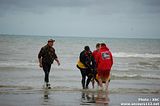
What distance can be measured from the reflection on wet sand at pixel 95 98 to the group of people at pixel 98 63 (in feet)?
1.78

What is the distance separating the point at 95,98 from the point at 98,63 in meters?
2.04

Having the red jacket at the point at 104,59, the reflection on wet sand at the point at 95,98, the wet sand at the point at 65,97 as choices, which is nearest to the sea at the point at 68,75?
the wet sand at the point at 65,97

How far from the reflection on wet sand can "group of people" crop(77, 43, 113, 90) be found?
0.54 metres

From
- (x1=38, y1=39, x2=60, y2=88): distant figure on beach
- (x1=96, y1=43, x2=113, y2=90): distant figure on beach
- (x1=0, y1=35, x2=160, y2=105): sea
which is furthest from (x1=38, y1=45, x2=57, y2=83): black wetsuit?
(x1=96, y1=43, x2=113, y2=90): distant figure on beach

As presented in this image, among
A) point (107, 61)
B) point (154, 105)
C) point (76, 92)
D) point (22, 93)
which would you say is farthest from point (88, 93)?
point (154, 105)

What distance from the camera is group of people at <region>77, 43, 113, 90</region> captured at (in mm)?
13086

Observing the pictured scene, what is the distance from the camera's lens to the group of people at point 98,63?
13.1 meters

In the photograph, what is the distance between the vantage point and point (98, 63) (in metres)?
13.2

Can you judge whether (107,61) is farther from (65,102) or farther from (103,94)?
(65,102)

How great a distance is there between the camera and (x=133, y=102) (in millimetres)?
10820

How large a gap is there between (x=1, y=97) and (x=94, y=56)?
143 inches

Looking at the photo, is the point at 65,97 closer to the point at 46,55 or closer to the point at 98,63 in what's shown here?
the point at 98,63

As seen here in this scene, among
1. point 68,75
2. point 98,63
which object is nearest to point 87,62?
point 98,63

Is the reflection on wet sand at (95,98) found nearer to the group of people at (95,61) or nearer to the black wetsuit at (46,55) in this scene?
the group of people at (95,61)
